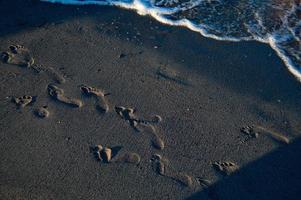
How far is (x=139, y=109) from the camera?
15.4 feet

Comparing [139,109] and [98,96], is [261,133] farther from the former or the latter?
[98,96]

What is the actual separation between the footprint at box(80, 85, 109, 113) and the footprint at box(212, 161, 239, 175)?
1.45 m

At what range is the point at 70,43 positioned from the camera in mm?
5277

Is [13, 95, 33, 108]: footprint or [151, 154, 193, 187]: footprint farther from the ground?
[13, 95, 33, 108]: footprint

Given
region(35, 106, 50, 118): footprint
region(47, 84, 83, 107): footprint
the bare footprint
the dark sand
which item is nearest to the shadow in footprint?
the dark sand

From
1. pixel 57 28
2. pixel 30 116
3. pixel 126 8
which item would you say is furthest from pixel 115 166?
pixel 126 8

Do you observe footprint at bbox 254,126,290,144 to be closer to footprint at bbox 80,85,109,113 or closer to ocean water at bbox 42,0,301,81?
ocean water at bbox 42,0,301,81

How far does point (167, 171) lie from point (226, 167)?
0.67 meters

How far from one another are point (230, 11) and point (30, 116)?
345cm

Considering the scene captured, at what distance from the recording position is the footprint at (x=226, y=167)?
424 cm

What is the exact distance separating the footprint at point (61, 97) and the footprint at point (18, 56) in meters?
0.52

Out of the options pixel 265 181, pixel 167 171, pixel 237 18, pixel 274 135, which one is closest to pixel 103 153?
pixel 167 171

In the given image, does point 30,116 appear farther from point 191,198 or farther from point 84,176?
point 191,198

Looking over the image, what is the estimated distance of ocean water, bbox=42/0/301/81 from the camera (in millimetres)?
5633
